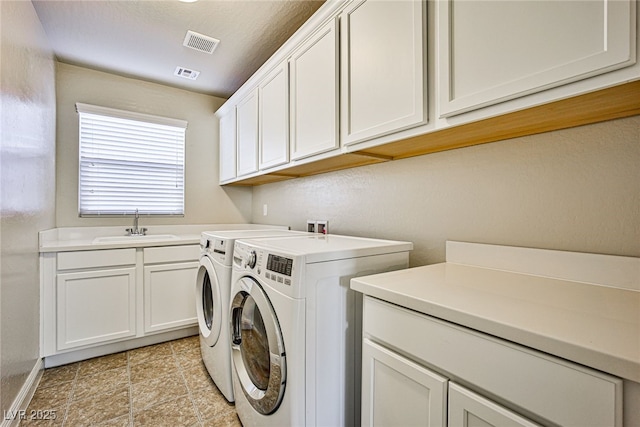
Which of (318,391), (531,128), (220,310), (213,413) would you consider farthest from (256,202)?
(531,128)

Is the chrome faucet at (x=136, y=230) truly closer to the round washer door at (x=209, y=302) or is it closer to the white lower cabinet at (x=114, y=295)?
the white lower cabinet at (x=114, y=295)

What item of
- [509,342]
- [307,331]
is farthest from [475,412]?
[307,331]

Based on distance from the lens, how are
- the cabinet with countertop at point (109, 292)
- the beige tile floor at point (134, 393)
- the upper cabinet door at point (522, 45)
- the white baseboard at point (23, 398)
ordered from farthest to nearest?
the cabinet with countertop at point (109, 292)
the beige tile floor at point (134, 393)
the white baseboard at point (23, 398)
the upper cabinet door at point (522, 45)

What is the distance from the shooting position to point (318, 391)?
1125mm

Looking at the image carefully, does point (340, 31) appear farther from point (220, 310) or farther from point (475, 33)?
point (220, 310)

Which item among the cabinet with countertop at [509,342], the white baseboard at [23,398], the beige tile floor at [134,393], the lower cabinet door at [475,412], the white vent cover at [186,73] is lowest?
the beige tile floor at [134,393]

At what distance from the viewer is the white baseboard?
1.45 metres

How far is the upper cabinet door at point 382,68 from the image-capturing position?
3.64ft

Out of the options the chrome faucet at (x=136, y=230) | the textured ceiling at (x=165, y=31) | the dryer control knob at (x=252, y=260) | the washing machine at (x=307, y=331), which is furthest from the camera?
the chrome faucet at (x=136, y=230)

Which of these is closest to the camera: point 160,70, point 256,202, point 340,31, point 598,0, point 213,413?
point 598,0

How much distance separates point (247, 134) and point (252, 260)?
59.8 inches

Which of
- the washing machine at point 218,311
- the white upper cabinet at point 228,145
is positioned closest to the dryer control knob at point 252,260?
the washing machine at point 218,311

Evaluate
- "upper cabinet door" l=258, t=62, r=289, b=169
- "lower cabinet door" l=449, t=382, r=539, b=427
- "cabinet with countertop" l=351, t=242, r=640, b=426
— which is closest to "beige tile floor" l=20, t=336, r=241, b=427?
"cabinet with countertop" l=351, t=242, r=640, b=426

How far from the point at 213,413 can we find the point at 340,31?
7.16ft
